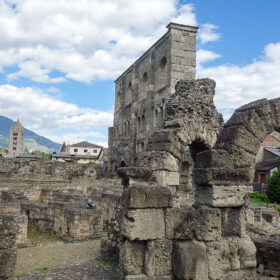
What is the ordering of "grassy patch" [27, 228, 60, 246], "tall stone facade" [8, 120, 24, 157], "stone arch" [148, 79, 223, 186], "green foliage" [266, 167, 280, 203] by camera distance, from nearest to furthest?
"grassy patch" [27, 228, 60, 246], "stone arch" [148, 79, 223, 186], "green foliage" [266, 167, 280, 203], "tall stone facade" [8, 120, 24, 157]

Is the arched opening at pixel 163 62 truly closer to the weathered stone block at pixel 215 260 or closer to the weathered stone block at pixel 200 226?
the weathered stone block at pixel 200 226

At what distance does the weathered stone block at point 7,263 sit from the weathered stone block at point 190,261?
228 centimetres

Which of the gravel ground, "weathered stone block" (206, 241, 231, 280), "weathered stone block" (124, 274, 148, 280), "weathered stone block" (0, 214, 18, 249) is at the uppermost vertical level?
"weathered stone block" (0, 214, 18, 249)

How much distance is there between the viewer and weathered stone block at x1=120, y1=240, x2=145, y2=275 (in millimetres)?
4398

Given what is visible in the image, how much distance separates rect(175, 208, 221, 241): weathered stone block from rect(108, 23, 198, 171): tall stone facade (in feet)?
49.0

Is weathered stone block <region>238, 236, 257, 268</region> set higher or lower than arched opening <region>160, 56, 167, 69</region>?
lower

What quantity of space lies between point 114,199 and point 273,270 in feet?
19.2

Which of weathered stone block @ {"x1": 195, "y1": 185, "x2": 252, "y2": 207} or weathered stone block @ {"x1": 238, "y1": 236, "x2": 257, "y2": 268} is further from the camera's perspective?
weathered stone block @ {"x1": 195, "y1": 185, "x2": 252, "y2": 207}

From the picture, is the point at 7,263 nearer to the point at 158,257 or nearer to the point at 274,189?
the point at 158,257

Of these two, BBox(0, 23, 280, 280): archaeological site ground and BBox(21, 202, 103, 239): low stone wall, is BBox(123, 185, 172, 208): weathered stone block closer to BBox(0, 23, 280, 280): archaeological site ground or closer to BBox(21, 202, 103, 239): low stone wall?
BBox(0, 23, 280, 280): archaeological site ground

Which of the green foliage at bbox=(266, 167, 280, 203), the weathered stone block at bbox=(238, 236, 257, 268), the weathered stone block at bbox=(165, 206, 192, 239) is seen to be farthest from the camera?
the green foliage at bbox=(266, 167, 280, 203)

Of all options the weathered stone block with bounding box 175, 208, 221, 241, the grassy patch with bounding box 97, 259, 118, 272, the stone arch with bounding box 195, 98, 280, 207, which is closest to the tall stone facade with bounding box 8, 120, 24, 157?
the grassy patch with bounding box 97, 259, 118, 272

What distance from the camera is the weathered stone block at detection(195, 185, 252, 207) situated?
4.93 metres

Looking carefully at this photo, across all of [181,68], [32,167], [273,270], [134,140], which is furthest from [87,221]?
[134,140]
